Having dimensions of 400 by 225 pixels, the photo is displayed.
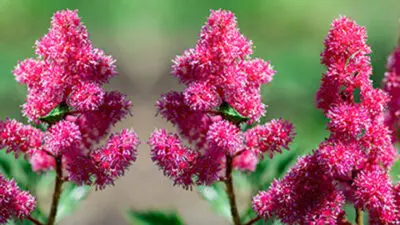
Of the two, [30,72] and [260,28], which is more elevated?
[260,28]

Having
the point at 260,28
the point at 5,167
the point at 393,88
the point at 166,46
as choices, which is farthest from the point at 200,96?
the point at 260,28

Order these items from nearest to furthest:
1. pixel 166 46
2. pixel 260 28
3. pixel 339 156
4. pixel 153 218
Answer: pixel 339 156, pixel 153 218, pixel 166 46, pixel 260 28

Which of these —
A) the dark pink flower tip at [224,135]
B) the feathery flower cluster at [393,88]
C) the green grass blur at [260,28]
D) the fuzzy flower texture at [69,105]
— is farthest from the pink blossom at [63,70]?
the green grass blur at [260,28]

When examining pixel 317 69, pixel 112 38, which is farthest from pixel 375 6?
pixel 112 38

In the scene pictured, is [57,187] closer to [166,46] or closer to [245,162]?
[245,162]

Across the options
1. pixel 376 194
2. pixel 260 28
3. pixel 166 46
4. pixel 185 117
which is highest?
pixel 260 28

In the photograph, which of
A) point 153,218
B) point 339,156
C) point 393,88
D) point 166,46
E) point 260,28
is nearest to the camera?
point 339,156

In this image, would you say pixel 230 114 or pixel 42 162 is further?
pixel 42 162
